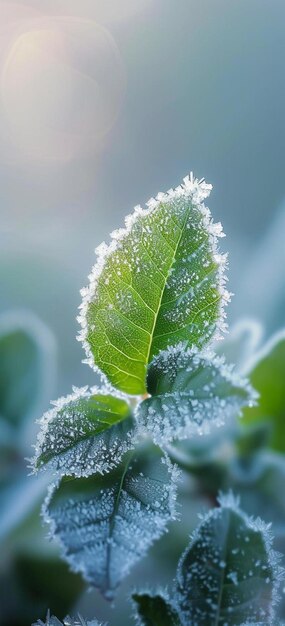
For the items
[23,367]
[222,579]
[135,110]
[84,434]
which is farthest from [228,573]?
[135,110]

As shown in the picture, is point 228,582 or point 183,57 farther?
point 183,57

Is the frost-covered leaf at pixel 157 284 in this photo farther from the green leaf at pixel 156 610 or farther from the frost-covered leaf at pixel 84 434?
the green leaf at pixel 156 610

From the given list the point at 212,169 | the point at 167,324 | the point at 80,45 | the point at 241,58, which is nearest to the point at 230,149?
the point at 212,169

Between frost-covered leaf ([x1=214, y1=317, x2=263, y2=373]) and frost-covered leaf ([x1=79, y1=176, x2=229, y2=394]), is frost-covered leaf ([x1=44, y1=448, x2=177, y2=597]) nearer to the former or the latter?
frost-covered leaf ([x1=79, y1=176, x2=229, y2=394])

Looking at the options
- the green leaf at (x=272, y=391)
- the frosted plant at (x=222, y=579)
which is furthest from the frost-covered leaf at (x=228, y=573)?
the green leaf at (x=272, y=391)

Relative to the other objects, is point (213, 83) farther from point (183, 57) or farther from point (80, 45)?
point (80, 45)

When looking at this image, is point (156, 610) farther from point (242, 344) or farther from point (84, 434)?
point (242, 344)
